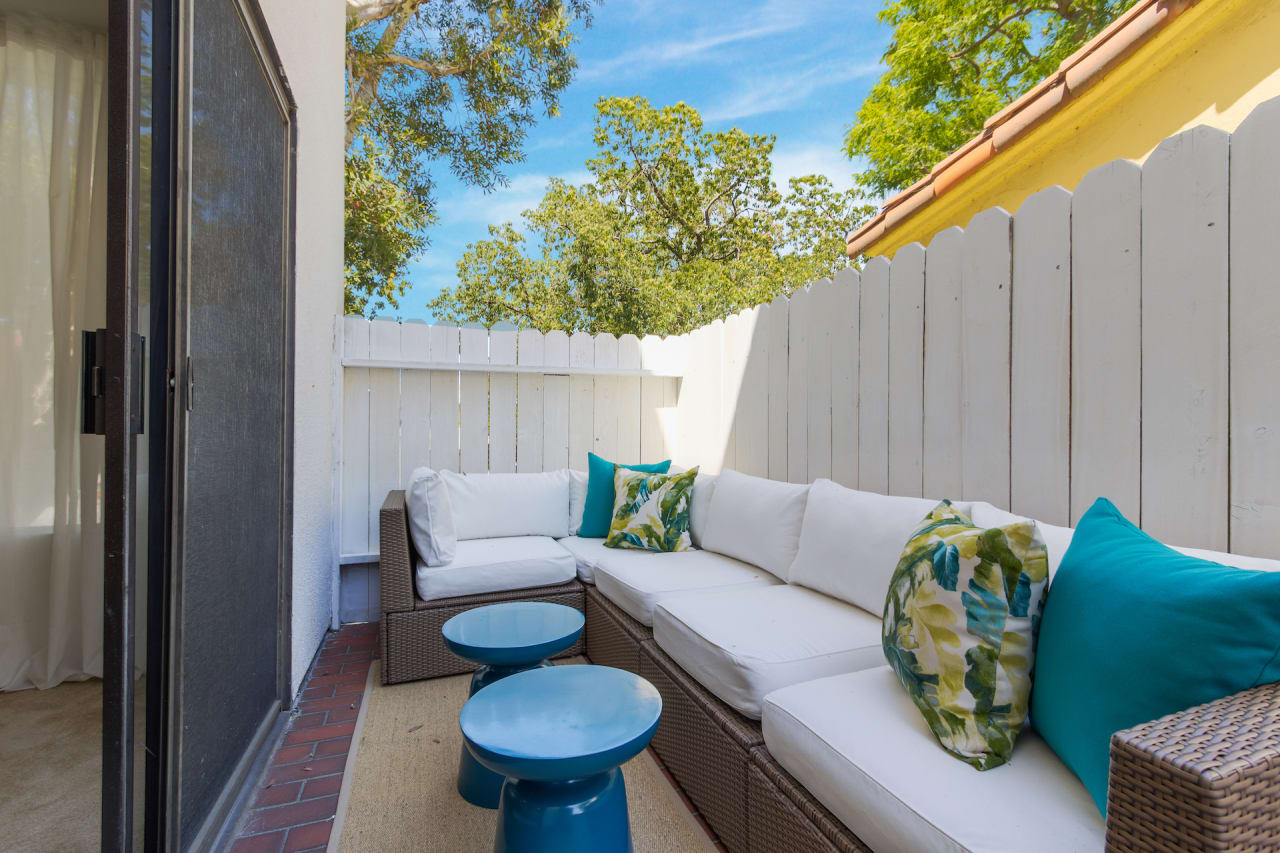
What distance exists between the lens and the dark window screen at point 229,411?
4.65ft

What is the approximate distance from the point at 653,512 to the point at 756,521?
66cm

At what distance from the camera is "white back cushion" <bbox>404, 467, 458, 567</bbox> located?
2932 mm

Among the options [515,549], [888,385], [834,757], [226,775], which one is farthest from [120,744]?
[888,385]

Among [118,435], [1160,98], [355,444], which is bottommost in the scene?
[355,444]

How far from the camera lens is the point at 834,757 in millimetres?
1235

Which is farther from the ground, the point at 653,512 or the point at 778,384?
the point at 778,384

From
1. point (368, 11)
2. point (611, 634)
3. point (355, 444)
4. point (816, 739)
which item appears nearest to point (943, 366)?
point (816, 739)

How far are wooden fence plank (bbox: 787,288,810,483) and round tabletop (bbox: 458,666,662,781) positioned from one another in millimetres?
1805

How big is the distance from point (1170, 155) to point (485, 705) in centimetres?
230

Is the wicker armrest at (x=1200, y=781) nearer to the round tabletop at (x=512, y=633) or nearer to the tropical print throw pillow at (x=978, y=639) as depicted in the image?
the tropical print throw pillow at (x=978, y=639)

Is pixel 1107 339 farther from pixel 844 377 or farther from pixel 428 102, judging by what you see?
pixel 428 102

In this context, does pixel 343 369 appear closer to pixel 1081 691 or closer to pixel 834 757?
pixel 834 757

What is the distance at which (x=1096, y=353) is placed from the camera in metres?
1.74

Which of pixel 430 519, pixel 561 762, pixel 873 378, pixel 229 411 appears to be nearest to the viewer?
pixel 561 762
